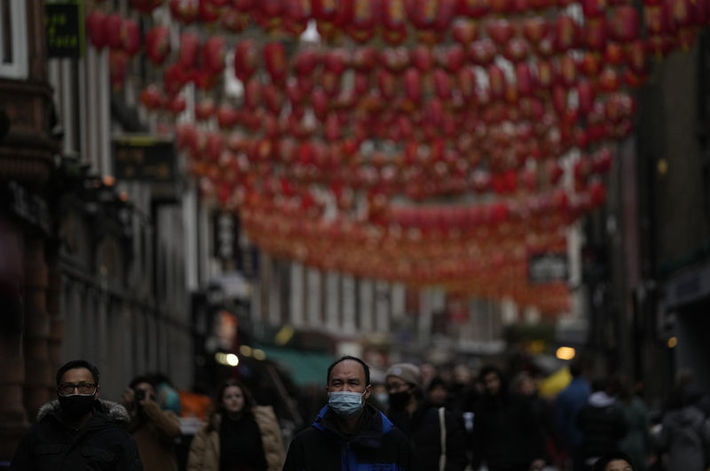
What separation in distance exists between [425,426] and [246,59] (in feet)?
45.2

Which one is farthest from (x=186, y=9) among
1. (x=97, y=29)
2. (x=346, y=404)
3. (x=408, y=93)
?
(x=346, y=404)

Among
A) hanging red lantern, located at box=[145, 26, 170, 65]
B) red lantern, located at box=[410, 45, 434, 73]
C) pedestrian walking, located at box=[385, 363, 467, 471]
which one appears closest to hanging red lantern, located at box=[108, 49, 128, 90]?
hanging red lantern, located at box=[145, 26, 170, 65]

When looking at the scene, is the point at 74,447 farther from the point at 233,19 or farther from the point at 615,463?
the point at 233,19

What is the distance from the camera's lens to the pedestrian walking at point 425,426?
41.5 feet

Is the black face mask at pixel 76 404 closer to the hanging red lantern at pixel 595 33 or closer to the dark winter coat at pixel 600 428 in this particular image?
the dark winter coat at pixel 600 428

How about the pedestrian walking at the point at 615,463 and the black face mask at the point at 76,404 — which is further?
the black face mask at the point at 76,404

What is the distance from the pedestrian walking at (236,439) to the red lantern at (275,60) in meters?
13.3

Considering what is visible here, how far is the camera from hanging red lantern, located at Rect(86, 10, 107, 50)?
24.4m

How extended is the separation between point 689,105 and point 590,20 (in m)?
7.21

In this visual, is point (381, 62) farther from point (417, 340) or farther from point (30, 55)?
point (417, 340)

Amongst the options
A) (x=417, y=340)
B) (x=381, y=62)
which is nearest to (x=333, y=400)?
(x=381, y=62)

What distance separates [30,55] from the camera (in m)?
17.4

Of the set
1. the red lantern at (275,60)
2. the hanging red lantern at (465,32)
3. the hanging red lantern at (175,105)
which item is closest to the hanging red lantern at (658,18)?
the hanging red lantern at (465,32)

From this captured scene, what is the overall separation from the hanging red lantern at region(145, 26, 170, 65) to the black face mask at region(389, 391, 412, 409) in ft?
42.5
